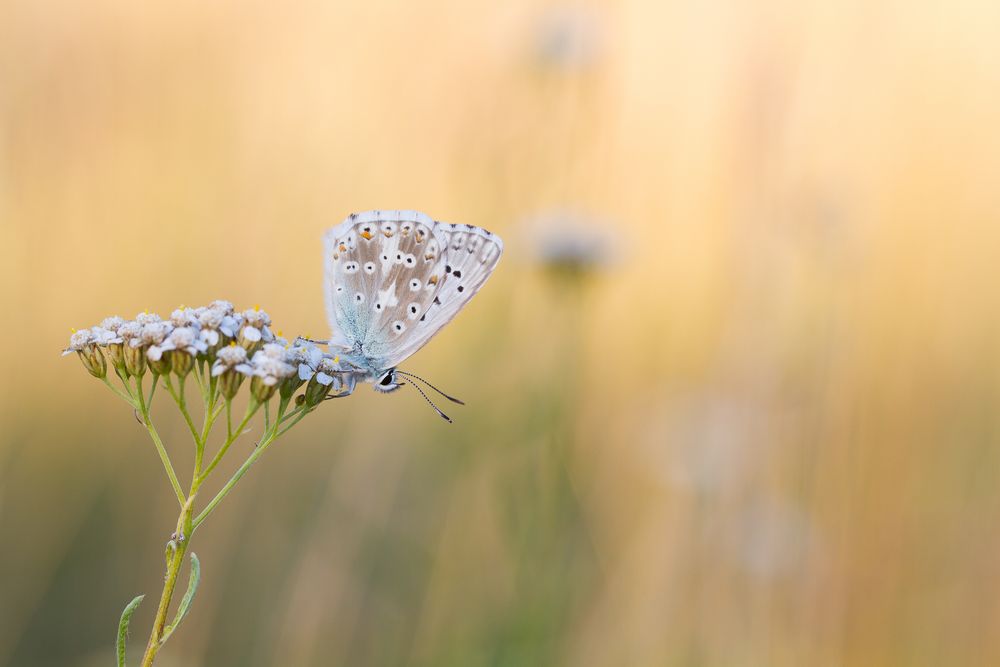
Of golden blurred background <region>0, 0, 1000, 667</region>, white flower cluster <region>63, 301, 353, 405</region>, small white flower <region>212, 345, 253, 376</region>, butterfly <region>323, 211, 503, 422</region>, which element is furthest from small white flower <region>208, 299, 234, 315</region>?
golden blurred background <region>0, 0, 1000, 667</region>

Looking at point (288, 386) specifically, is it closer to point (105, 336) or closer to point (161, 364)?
point (161, 364)

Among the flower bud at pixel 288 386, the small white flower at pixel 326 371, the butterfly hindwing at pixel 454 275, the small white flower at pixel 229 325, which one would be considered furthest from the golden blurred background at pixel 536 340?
the small white flower at pixel 229 325

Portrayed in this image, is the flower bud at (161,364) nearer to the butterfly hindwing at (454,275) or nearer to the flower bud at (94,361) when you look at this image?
the flower bud at (94,361)

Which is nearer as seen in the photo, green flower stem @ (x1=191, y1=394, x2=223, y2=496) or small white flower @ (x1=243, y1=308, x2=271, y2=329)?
green flower stem @ (x1=191, y1=394, x2=223, y2=496)

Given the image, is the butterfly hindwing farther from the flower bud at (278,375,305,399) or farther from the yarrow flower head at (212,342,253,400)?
the yarrow flower head at (212,342,253,400)

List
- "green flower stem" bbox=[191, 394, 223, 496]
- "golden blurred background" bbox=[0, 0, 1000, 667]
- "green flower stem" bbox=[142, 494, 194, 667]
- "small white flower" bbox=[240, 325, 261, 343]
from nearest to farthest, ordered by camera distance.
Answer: "green flower stem" bbox=[142, 494, 194, 667] < "green flower stem" bbox=[191, 394, 223, 496] < "small white flower" bbox=[240, 325, 261, 343] < "golden blurred background" bbox=[0, 0, 1000, 667]
